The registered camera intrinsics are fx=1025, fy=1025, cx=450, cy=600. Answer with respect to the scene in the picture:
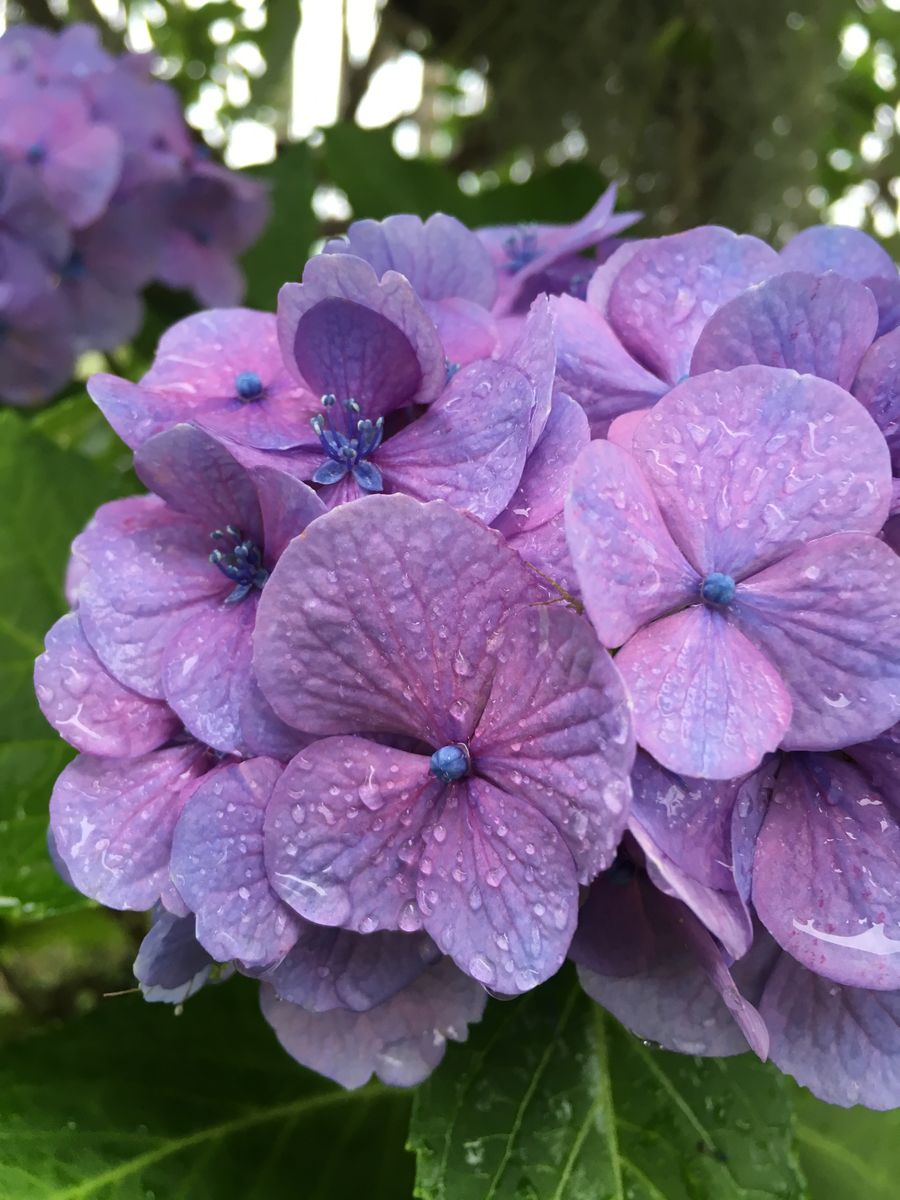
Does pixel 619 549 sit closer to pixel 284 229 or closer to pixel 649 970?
pixel 649 970

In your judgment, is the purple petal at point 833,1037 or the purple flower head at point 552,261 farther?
the purple flower head at point 552,261

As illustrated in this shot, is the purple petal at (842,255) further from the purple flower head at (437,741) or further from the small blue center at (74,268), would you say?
the small blue center at (74,268)

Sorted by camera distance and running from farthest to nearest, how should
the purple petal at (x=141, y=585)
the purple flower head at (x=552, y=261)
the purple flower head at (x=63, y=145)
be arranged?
the purple flower head at (x=63, y=145) < the purple flower head at (x=552, y=261) < the purple petal at (x=141, y=585)

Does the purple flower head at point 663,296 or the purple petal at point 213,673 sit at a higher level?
the purple flower head at point 663,296

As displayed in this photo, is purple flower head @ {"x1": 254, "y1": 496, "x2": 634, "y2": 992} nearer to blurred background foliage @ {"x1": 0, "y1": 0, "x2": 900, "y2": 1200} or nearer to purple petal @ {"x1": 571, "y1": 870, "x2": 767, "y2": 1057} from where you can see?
purple petal @ {"x1": 571, "y1": 870, "x2": 767, "y2": 1057}

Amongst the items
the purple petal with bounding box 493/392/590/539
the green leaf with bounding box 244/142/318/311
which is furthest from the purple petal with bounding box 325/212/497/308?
the green leaf with bounding box 244/142/318/311

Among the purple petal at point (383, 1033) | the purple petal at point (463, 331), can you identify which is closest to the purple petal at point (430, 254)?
the purple petal at point (463, 331)
